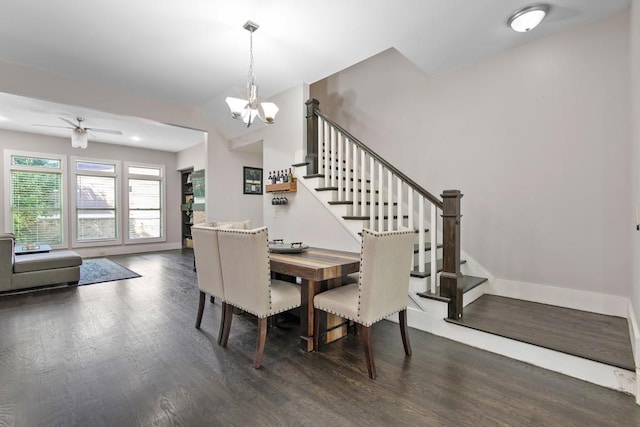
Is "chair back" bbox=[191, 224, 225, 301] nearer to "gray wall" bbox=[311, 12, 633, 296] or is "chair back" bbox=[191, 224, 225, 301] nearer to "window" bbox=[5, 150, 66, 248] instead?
"gray wall" bbox=[311, 12, 633, 296]

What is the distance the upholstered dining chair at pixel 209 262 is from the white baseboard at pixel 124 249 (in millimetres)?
6000

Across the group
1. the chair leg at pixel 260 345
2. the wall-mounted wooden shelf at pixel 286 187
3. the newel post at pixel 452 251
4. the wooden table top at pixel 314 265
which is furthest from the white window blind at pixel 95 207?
the newel post at pixel 452 251

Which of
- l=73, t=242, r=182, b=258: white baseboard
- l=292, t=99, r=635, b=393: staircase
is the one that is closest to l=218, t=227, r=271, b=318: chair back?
l=292, t=99, r=635, b=393: staircase

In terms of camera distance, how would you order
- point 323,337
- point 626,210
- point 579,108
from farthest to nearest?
point 579,108
point 626,210
point 323,337

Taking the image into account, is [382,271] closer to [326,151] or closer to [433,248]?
[433,248]

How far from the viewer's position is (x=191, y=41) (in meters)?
3.13

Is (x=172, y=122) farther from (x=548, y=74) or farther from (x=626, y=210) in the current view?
(x=626, y=210)

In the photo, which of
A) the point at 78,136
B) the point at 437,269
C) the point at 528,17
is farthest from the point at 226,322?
the point at 78,136

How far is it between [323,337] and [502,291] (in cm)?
212

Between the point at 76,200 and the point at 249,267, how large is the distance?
694 centimetres

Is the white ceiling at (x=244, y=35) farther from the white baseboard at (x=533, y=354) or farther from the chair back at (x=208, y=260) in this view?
the white baseboard at (x=533, y=354)

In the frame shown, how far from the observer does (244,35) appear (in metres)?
3.03

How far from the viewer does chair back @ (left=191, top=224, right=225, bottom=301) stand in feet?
7.90

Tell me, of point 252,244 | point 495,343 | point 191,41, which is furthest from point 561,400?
point 191,41
